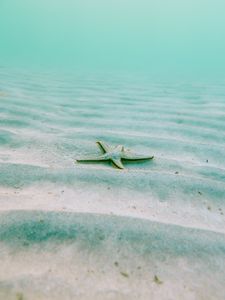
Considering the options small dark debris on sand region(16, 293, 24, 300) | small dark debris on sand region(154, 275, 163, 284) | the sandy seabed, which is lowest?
small dark debris on sand region(16, 293, 24, 300)

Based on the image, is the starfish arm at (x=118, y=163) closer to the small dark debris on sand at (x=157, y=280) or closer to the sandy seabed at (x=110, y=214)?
the sandy seabed at (x=110, y=214)

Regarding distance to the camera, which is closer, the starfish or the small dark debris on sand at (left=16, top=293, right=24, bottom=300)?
the small dark debris on sand at (left=16, top=293, right=24, bottom=300)

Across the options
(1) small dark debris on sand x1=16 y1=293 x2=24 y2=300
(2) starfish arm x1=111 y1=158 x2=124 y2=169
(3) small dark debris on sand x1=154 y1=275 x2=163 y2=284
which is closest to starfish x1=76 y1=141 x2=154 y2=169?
(2) starfish arm x1=111 y1=158 x2=124 y2=169

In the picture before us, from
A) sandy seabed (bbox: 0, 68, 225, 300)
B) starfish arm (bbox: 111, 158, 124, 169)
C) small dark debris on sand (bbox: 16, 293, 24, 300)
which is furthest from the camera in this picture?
starfish arm (bbox: 111, 158, 124, 169)

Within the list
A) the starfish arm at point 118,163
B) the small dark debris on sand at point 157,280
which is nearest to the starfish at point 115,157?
the starfish arm at point 118,163

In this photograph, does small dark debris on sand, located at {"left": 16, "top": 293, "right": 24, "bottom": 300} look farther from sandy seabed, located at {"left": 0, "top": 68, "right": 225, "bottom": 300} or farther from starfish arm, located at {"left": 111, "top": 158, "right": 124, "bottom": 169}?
starfish arm, located at {"left": 111, "top": 158, "right": 124, "bottom": 169}

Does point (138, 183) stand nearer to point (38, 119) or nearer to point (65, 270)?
point (65, 270)

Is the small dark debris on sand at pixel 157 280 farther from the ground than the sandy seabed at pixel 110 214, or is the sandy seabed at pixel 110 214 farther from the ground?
the sandy seabed at pixel 110 214

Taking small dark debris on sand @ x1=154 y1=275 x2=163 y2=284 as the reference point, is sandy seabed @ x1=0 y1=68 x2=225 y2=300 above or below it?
above
